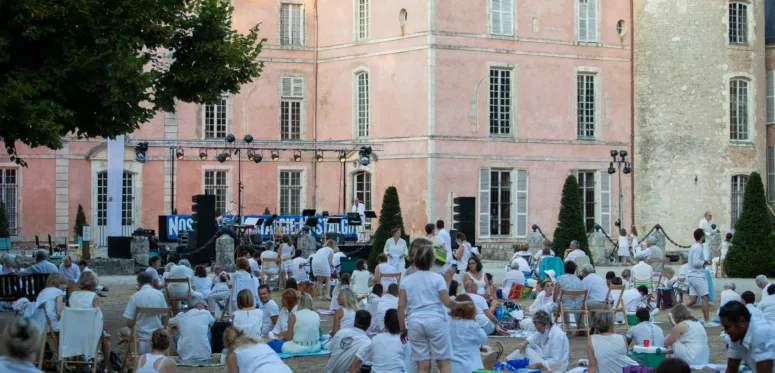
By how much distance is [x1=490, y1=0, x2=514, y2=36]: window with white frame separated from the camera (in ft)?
110

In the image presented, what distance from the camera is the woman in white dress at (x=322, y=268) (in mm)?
21984

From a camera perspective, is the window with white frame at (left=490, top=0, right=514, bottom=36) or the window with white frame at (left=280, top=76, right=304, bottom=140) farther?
the window with white frame at (left=280, top=76, right=304, bottom=140)

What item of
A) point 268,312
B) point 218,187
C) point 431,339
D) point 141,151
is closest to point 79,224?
point 141,151

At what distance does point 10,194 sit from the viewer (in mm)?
33562

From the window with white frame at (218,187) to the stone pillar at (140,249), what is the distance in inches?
287

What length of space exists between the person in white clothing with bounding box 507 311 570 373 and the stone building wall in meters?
23.6

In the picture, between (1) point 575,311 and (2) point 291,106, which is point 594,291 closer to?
(1) point 575,311

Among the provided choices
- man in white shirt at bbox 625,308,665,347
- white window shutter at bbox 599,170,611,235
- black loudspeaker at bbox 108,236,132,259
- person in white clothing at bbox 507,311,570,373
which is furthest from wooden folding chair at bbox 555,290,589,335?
white window shutter at bbox 599,170,611,235

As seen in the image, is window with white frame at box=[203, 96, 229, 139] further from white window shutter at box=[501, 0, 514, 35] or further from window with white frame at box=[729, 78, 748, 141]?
window with white frame at box=[729, 78, 748, 141]

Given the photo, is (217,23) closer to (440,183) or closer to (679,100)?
(440,183)

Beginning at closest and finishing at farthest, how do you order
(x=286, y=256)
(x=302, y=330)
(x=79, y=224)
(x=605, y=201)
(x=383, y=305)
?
1. (x=302, y=330)
2. (x=383, y=305)
3. (x=286, y=256)
4. (x=79, y=224)
5. (x=605, y=201)

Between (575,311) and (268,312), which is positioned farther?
(575,311)

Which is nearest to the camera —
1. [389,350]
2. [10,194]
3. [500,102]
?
[389,350]

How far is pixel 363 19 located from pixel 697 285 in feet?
57.9
